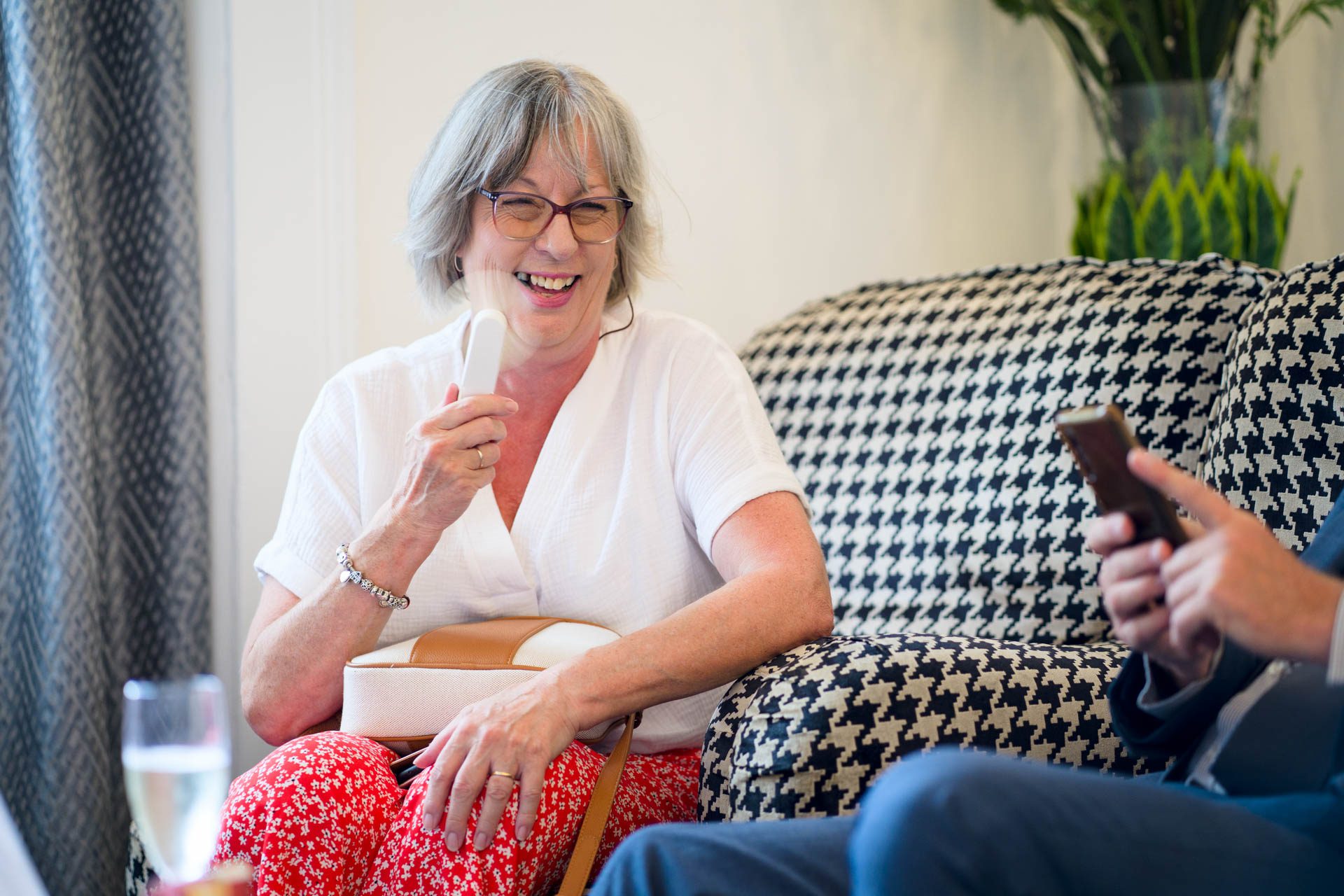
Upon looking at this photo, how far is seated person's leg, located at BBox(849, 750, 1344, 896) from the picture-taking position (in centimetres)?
76

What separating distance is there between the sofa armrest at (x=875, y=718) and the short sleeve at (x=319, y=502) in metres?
0.50

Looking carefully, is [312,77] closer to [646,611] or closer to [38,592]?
[38,592]

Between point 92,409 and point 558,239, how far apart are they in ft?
2.57

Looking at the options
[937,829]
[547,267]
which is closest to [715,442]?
[547,267]

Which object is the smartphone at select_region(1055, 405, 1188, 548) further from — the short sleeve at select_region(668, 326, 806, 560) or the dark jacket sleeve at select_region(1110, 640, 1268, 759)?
the short sleeve at select_region(668, 326, 806, 560)

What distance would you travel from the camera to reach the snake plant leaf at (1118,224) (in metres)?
2.42

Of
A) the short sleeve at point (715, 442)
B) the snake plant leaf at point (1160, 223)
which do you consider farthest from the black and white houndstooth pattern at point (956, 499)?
the snake plant leaf at point (1160, 223)

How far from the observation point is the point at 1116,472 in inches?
33.0

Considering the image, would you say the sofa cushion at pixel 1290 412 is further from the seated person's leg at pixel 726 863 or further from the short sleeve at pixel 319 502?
the short sleeve at pixel 319 502

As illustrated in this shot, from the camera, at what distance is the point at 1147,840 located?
768 mm

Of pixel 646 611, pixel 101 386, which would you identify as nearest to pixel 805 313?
pixel 646 611

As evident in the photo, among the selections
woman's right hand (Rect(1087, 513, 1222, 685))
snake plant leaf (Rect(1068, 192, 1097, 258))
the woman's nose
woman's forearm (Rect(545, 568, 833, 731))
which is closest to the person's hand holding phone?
woman's right hand (Rect(1087, 513, 1222, 685))

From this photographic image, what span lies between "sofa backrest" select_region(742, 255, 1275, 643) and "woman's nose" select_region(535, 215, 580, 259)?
0.58 m

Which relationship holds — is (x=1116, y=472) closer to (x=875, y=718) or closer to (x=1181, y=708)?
(x=1181, y=708)
